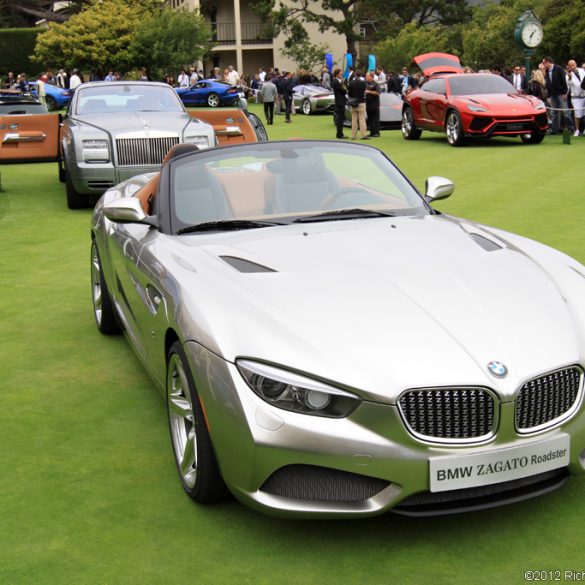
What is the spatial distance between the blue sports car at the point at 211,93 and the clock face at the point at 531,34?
2074 centimetres

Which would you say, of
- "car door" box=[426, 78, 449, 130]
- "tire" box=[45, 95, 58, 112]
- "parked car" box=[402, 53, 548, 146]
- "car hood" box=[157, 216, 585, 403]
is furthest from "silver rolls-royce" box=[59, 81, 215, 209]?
"tire" box=[45, 95, 58, 112]

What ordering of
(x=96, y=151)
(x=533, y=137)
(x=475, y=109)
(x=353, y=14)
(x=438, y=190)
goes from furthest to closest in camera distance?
(x=353, y=14) → (x=533, y=137) → (x=475, y=109) → (x=96, y=151) → (x=438, y=190)

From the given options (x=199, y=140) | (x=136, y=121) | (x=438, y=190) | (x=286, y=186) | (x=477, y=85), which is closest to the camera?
(x=286, y=186)

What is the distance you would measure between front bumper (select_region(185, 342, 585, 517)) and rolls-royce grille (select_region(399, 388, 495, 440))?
48mm

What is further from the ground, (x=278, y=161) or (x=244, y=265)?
(x=278, y=161)

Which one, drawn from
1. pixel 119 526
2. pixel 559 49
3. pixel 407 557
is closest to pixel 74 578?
pixel 119 526

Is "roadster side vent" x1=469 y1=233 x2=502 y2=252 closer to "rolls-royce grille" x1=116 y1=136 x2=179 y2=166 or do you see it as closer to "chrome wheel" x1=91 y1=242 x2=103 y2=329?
"chrome wheel" x1=91 y1=242 x2=103 y2=329

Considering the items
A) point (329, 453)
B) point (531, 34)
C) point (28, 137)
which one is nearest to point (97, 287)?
point (329, 453)

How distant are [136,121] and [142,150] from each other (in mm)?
559

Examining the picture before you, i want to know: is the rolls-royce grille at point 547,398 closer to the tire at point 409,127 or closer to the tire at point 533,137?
the tire at point 533,137

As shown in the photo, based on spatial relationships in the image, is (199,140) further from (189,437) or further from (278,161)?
(189,437)

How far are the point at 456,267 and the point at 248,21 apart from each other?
212 feet

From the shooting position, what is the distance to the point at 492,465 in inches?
129

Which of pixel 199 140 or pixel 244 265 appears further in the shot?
pixel 199 140
